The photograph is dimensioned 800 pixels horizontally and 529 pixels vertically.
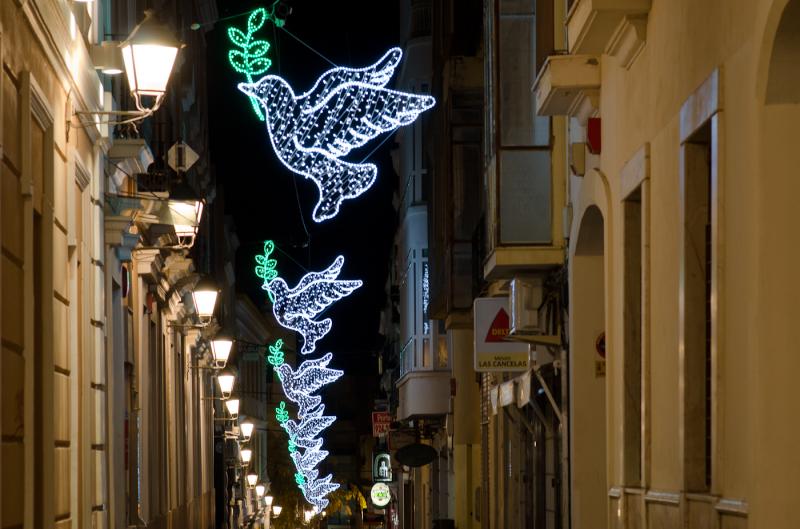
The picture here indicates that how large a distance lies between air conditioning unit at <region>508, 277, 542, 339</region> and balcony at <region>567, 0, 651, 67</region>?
5.72m

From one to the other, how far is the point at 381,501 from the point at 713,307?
61389 millimetres

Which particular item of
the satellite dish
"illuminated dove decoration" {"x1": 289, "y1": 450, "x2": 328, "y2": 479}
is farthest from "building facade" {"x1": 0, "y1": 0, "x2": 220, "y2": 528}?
"illuminated dove decoration" {"x1": 289, "y1": 450, "x2": 328, "y2": 479}

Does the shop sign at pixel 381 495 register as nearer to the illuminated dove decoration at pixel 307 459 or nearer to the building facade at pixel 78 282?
the illuminated dove decoration at pixel 307 459

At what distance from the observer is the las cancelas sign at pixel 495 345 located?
2153cm

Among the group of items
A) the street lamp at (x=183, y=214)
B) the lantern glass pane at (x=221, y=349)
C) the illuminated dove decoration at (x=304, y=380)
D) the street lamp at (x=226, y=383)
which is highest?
the street lamp at (x=183, y=214)

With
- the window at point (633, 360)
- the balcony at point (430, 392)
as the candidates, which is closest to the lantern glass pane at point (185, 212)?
the window at point (633, 360)

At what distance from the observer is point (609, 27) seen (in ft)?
37.0

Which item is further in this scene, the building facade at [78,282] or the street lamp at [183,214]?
the street lamp at [183,214]

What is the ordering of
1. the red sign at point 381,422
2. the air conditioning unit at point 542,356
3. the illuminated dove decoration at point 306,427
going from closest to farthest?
the air conditioning unit at point 542,356 < the red sign at point 381,422 < the illuminated dove decoration at point 306,427

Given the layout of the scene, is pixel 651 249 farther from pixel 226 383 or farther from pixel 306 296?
pixel 306 296

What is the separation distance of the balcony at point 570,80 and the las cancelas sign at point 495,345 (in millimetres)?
8365

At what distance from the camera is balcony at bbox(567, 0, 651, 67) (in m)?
10.7

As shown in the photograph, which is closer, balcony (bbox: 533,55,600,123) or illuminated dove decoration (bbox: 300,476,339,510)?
balcony (bbox: 533,55,600,123)

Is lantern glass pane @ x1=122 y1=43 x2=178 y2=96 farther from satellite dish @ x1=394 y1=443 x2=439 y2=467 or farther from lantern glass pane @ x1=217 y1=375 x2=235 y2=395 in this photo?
satellite dish @ x1=394 y1=443 x2=439 y2=467
